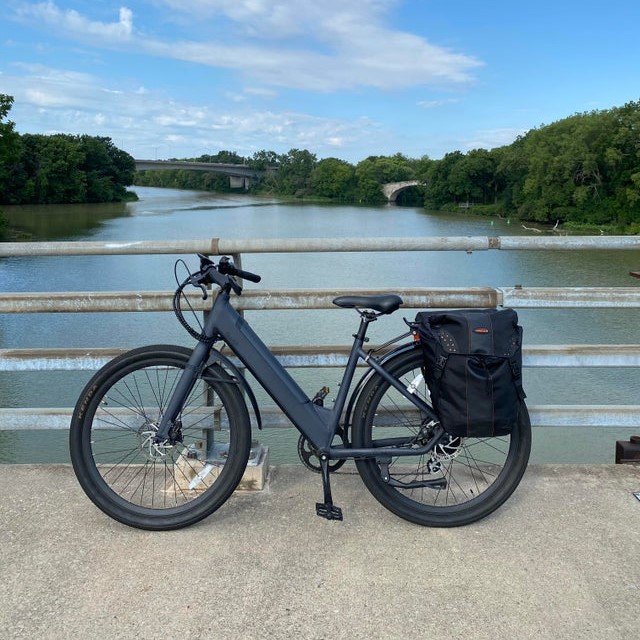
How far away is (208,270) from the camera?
264cm

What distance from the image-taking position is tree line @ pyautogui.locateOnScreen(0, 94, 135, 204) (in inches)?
2596

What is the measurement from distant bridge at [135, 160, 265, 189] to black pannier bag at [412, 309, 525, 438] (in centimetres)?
7452

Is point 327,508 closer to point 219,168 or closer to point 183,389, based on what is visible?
point 183,389

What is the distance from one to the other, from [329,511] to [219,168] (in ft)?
264

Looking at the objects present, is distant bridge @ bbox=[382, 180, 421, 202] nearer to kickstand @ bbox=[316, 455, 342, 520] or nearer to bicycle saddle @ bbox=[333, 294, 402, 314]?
bicycle saddle @ bbox=[333, 294, 402, 314]

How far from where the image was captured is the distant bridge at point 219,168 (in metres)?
74.7

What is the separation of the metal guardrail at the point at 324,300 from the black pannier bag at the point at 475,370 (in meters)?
0.52

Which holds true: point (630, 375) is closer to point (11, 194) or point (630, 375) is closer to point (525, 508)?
point (525, 508)

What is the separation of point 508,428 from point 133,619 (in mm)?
1468

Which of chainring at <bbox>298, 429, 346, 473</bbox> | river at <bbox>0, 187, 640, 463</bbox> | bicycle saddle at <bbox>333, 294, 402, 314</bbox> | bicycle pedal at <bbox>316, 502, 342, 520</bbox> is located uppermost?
bicycle saddle at <bbox>333, 294, 402, 314</bbox>

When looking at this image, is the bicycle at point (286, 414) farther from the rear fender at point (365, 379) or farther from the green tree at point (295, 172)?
the green tree at point (295, 172)

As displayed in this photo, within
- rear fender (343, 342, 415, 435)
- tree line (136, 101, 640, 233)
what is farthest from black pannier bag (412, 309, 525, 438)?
tree line (136, 101, 640, 233)

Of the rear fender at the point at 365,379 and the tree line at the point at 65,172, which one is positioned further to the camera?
the tree line at the point at 65,172

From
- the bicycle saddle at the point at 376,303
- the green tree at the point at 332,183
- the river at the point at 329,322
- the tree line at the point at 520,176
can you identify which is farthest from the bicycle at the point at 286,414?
the green tree at the point at 332,183
